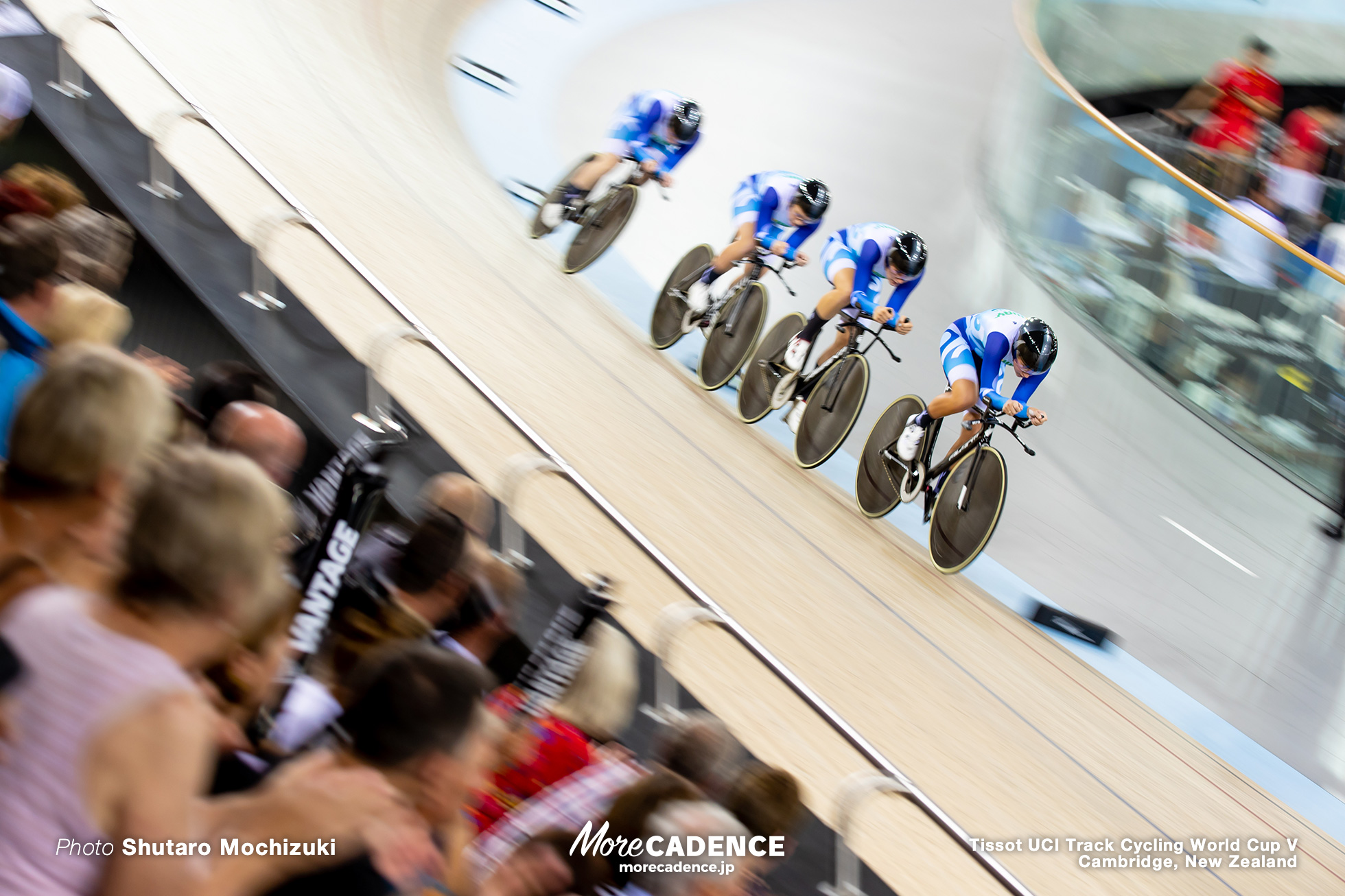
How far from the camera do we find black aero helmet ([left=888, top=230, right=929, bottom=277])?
5.57 metres

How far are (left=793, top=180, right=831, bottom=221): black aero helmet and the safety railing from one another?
8.91ft

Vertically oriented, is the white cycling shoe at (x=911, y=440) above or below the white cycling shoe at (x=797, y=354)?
below

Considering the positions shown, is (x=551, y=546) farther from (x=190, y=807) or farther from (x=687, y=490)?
(x=190, y=807)

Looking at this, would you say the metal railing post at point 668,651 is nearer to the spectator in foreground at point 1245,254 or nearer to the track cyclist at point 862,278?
the track cyclist at point 862,278

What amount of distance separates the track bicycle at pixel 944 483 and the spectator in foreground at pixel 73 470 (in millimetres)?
3988

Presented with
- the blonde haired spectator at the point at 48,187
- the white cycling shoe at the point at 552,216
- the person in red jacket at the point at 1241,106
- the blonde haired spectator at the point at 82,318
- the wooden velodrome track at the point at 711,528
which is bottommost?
the wooden velodrome track at the point at 711,528

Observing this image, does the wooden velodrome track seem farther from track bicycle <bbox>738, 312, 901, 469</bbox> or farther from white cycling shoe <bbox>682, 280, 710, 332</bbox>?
white cycling shoe <bbox>682, 280, 710, 332</bbox>

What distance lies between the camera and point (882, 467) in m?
5.64

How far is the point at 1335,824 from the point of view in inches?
181

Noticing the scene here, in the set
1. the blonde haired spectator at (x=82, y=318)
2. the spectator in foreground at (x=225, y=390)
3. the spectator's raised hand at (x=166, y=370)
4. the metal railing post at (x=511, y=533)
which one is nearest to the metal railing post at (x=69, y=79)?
the spectator's raised hand at (x=166, y=370)

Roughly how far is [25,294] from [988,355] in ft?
12.4

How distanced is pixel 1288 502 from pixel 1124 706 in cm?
211

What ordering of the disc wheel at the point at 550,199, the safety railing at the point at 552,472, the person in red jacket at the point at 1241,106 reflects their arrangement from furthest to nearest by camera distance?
the person in red jacket at the point at 1241,106
the disc wheel at the point at 550,199
the safety railing at the point at 552,472

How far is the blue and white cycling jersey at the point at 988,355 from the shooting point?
5.07m
